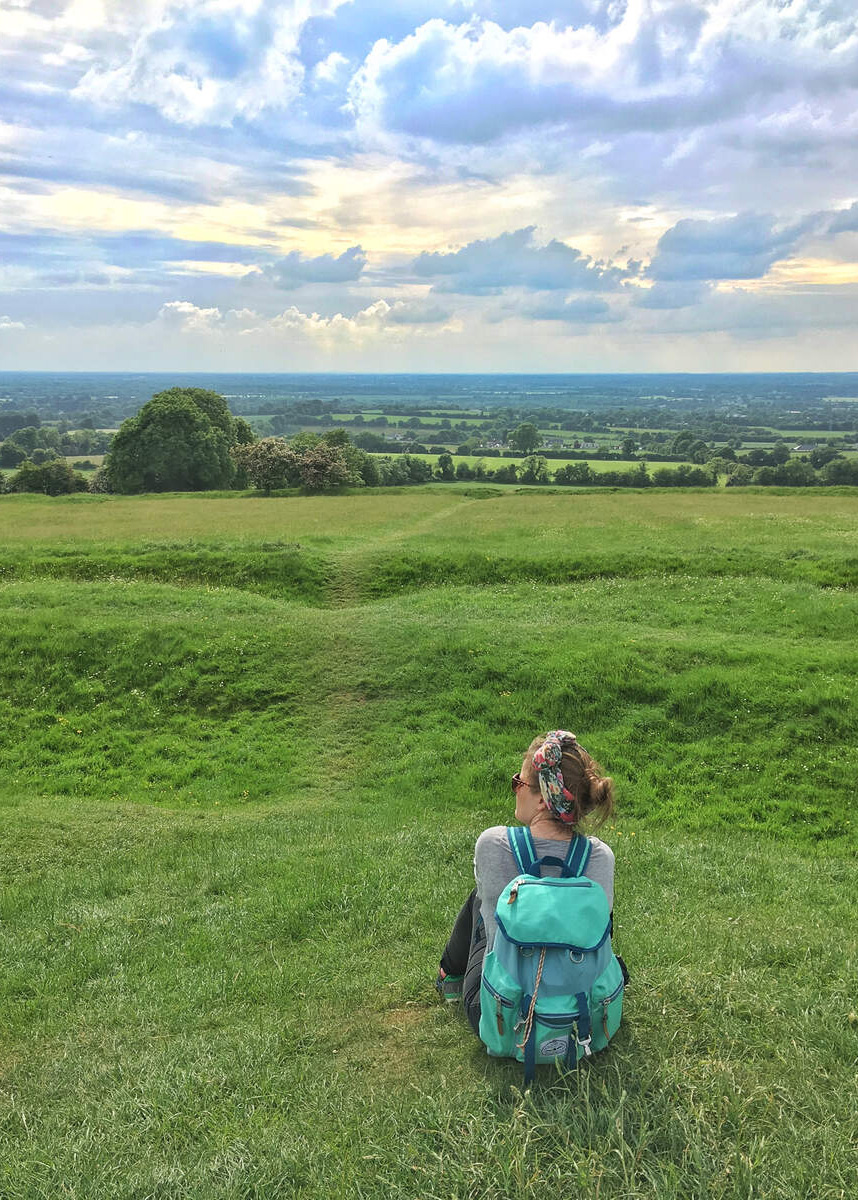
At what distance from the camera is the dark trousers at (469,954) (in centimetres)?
554

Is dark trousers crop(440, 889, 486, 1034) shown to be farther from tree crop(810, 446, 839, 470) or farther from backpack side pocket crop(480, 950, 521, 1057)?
tree crop(810, 446, 839, 470)

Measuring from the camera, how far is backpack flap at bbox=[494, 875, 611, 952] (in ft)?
15.5

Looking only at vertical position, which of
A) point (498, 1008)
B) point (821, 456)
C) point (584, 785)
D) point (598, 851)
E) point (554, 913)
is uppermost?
point (584, 785)

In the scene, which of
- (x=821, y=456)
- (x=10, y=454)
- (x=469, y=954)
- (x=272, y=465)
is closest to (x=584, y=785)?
(x=469, y=954)

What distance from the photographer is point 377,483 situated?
252 feet

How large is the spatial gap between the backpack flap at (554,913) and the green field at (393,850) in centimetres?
93

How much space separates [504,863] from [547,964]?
663 mm

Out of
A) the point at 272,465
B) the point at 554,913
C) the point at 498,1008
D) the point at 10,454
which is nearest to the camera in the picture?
the point at 554,913

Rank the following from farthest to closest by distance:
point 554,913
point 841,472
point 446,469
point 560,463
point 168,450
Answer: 1. point 560,463
2. point 446,469
3. point 841,472
4. point 168,450
5. point 554,913

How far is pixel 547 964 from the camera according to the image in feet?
15.8

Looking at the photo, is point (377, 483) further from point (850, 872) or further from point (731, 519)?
point (850, 872)

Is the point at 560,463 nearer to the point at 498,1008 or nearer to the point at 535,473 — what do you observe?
the point at 535,473

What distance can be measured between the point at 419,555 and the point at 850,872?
2143 cm

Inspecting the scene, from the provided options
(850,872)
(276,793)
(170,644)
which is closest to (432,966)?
(850,872)
